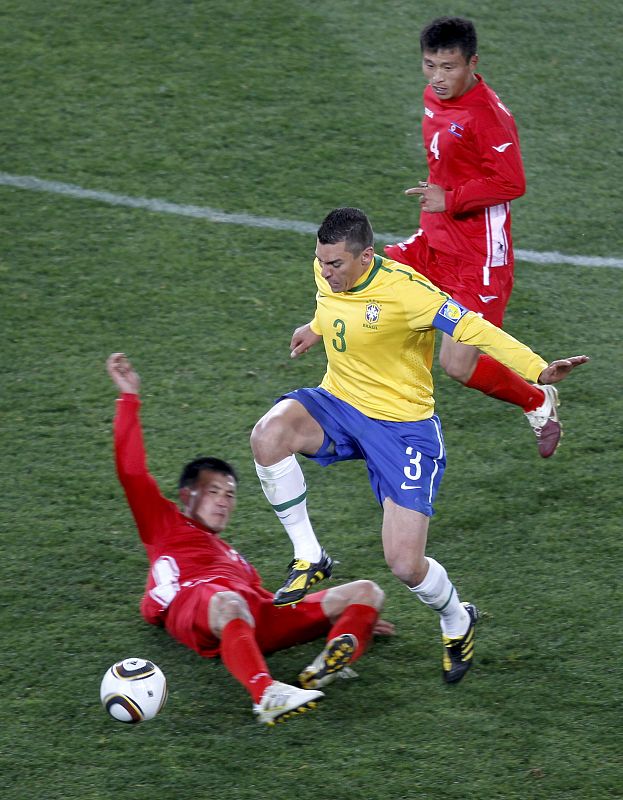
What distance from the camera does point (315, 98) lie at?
923 cm

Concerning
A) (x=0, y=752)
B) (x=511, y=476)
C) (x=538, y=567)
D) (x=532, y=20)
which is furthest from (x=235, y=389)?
(x=532, y=20)

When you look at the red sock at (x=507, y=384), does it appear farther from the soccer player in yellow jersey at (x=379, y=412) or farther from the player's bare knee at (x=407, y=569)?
the player's bare knee at (x=407, y=569)

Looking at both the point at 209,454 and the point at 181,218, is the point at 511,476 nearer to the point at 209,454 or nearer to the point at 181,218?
the point at 209,454

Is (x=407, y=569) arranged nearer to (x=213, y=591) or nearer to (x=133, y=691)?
(x=213, y=591)

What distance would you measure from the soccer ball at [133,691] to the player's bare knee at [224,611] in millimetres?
306

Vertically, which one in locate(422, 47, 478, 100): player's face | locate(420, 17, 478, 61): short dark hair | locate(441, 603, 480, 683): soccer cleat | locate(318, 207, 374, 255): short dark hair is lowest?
locate(441, 603, 480, 683): soccer cleat

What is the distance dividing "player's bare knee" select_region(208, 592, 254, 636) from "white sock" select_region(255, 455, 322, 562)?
37cm

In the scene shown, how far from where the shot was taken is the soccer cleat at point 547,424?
5.71 metres

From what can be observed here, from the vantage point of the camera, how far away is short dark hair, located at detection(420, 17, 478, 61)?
569 centimetres

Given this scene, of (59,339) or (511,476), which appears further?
(59,339)

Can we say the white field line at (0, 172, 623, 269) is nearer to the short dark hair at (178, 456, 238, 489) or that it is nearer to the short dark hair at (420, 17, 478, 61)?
the short dark hair at (420, 17, 478, 61)

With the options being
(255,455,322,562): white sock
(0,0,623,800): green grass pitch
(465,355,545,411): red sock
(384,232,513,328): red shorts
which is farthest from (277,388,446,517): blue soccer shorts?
(384,232,513,328): red shorts

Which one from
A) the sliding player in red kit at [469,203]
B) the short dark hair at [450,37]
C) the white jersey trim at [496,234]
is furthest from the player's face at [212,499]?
the short dark hair at [450,37]

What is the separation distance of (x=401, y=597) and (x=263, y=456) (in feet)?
3.45
